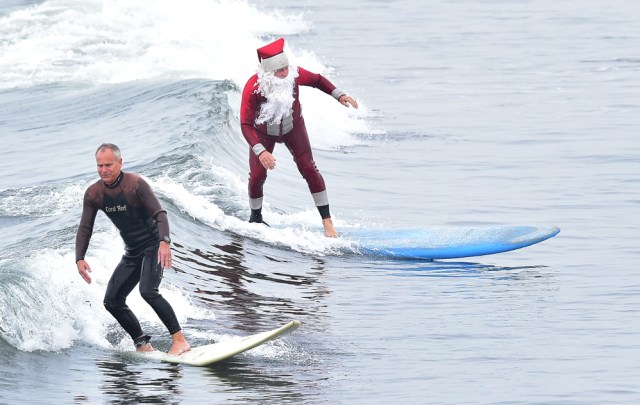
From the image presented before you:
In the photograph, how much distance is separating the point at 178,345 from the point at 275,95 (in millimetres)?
4135

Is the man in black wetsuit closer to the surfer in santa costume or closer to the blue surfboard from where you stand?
the surfer in santa costume

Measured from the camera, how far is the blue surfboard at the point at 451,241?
44.2ft

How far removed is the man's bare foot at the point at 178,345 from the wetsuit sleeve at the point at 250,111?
368 centimetres

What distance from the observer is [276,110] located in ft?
43.1

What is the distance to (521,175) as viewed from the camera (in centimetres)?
1894

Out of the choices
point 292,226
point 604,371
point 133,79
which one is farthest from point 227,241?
point 133,79

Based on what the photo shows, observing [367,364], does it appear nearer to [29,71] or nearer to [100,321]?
[100,321]

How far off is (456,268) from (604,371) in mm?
4108

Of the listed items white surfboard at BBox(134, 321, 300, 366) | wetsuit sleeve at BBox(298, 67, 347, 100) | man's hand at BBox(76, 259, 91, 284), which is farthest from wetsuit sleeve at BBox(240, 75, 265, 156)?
man's hand at BBox(76, 259, 91, 284)

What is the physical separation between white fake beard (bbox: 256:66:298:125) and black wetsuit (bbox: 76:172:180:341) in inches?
151

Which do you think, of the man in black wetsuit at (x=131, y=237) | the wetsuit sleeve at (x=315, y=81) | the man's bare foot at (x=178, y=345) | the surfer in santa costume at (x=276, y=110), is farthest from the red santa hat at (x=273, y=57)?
the man's bare foot at (x=178, y=345)

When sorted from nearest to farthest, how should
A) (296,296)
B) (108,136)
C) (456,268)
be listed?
(296,296)
(456,268)
(108,136)

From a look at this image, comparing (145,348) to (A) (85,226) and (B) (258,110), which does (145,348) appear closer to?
(A) (85,226)

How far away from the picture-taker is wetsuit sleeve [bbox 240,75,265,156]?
511 inches
